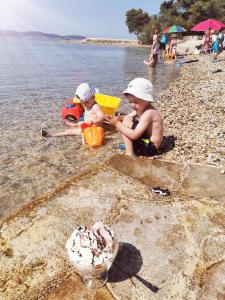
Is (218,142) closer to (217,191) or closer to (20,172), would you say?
(217,191)

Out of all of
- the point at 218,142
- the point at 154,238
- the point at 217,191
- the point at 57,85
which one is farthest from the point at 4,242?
the point at 57,85

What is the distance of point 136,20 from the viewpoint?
242ft

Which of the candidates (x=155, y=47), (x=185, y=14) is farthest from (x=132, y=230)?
(x=185, y=14)

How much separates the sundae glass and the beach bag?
132 inches

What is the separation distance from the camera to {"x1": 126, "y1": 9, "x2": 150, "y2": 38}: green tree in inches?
2885

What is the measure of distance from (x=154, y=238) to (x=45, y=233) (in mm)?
1044

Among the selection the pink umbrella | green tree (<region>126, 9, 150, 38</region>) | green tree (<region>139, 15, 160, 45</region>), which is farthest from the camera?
green tree (<region>126, 9, 150, 38</region>)

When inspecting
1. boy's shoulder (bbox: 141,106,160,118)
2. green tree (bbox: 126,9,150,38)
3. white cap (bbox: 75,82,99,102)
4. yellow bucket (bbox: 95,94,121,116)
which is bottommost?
yellow bucket (bbox: 95,94,121,116)

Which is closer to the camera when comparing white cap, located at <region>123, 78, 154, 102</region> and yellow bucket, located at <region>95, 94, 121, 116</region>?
white cap, located at <region>123, 78, 154, 102</region>

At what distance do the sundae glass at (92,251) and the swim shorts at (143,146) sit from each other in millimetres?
2548

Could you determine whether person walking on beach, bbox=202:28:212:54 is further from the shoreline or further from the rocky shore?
the shoreline

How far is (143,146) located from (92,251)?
2.78 metres

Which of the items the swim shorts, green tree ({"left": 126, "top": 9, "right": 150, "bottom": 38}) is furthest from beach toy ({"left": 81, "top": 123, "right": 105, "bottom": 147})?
green tree ({"left": 126, "top": 9, "right": 150, "bottom": 38})

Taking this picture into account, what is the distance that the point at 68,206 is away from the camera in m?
3.02
